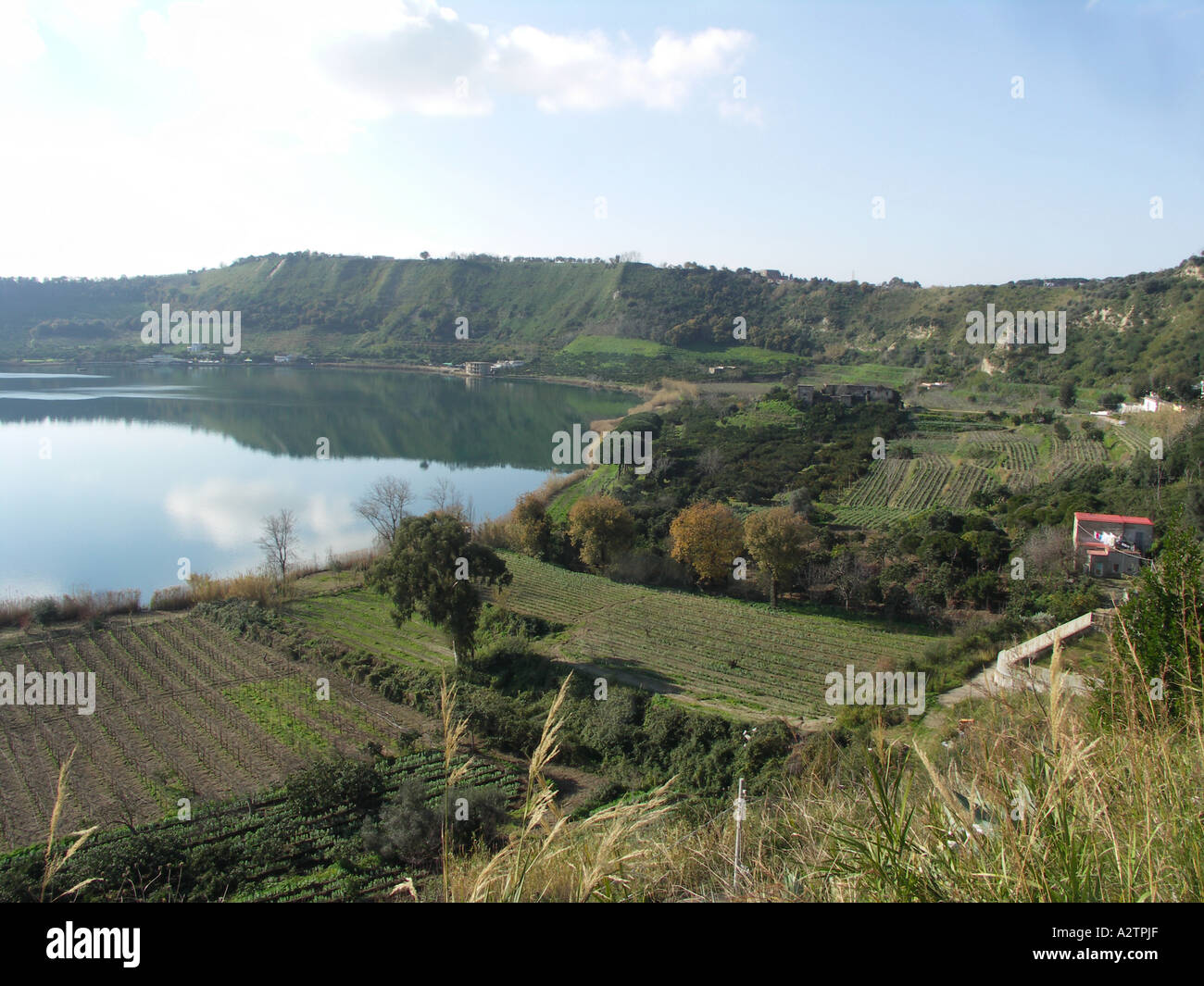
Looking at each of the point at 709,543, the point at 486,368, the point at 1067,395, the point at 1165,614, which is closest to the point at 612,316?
the point at 486,368

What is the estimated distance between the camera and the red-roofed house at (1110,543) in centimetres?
2014

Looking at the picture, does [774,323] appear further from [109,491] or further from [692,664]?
[692,664]

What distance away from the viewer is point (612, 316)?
92.9 metres

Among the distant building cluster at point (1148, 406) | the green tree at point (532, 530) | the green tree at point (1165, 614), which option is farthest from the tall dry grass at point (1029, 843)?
the distant building cluster at point (1148, 406)

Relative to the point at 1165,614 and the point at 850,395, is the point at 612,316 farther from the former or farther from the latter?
the point at 1165,614

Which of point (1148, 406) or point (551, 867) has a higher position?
point (1148, 406)

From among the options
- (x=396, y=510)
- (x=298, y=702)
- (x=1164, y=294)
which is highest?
(x=1164, y=294)

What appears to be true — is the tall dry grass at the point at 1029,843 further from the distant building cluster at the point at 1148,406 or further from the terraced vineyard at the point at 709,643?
the distant building cluster at the point at 1148,406

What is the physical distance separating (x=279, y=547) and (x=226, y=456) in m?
21.6

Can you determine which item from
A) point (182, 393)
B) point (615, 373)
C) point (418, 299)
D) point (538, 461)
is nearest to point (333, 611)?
point (538, 461)

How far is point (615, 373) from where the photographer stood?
75250mm

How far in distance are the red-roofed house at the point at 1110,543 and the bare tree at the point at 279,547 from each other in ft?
73.9

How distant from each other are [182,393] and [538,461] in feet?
122

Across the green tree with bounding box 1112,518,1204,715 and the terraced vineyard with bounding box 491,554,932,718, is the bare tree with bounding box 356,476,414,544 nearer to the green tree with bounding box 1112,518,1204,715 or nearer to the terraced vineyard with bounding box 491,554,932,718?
the terraced vineyard with bounding box 491,554,932,718
